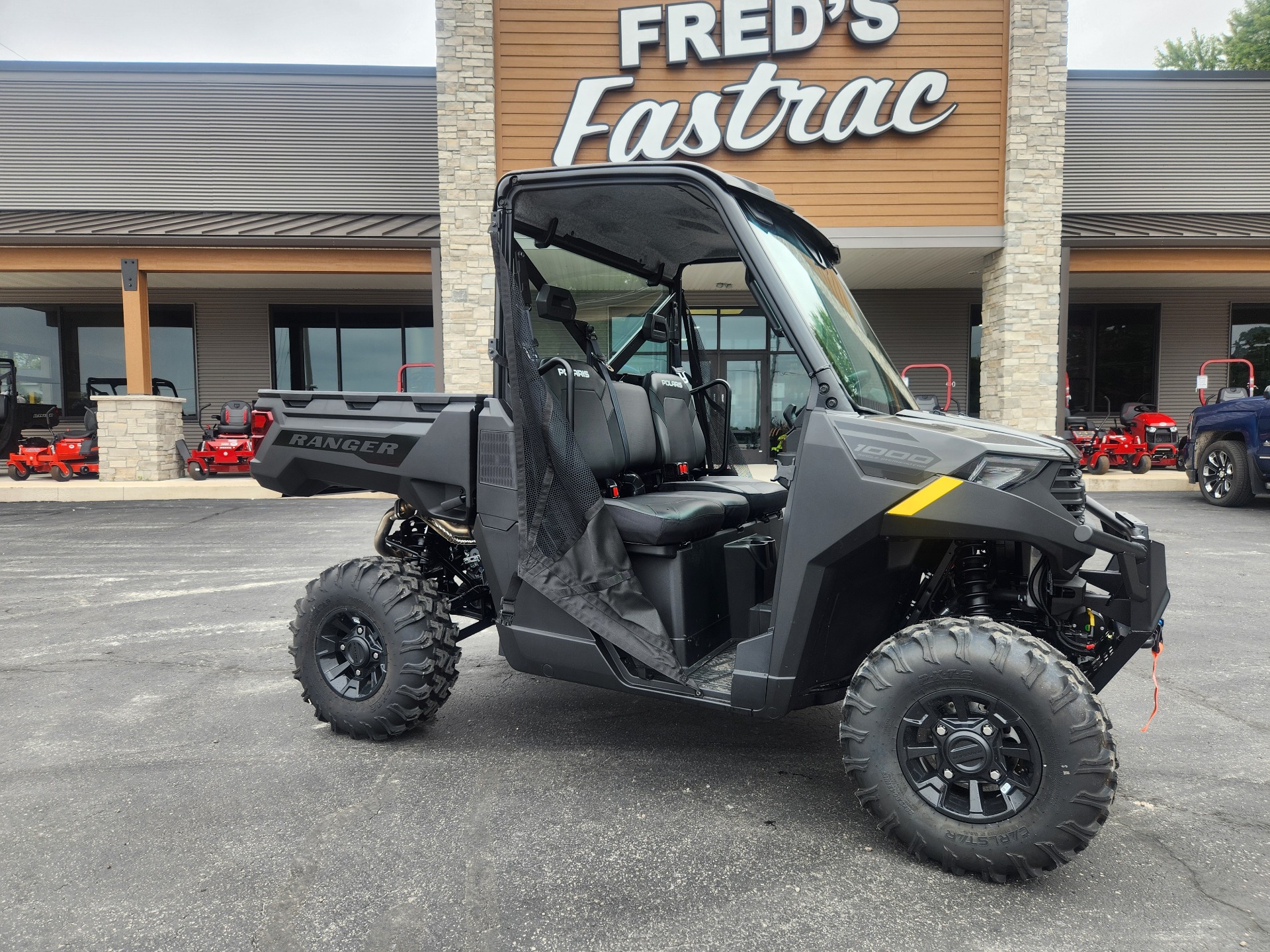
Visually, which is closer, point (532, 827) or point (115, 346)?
point (532, 827)

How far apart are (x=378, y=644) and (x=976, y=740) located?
2.30 m

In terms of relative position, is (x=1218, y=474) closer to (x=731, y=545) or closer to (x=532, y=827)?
(x=731, y=545)

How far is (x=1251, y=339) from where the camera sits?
1739 centimetres

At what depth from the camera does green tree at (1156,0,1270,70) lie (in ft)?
104

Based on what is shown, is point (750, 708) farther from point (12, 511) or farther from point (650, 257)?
point (12, 511)

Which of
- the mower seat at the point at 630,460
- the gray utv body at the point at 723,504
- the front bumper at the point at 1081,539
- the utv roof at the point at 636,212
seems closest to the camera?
the front bumper at the point at 1081,539

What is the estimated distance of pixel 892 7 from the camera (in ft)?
41.2

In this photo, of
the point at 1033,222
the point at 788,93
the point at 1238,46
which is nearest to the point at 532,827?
the point at 788,93

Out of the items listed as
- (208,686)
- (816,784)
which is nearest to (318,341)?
(208,686)

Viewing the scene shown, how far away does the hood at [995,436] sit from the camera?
2.42 m

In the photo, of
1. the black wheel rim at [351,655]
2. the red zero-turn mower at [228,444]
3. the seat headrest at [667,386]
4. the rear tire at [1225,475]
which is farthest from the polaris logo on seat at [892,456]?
the red zero-turn mower at [228,444]

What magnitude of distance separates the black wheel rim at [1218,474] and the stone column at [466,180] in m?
9.95

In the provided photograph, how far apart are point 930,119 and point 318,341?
39.8 feet

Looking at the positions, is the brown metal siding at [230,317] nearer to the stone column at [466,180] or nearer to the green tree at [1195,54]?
the stone column at [466,180]
